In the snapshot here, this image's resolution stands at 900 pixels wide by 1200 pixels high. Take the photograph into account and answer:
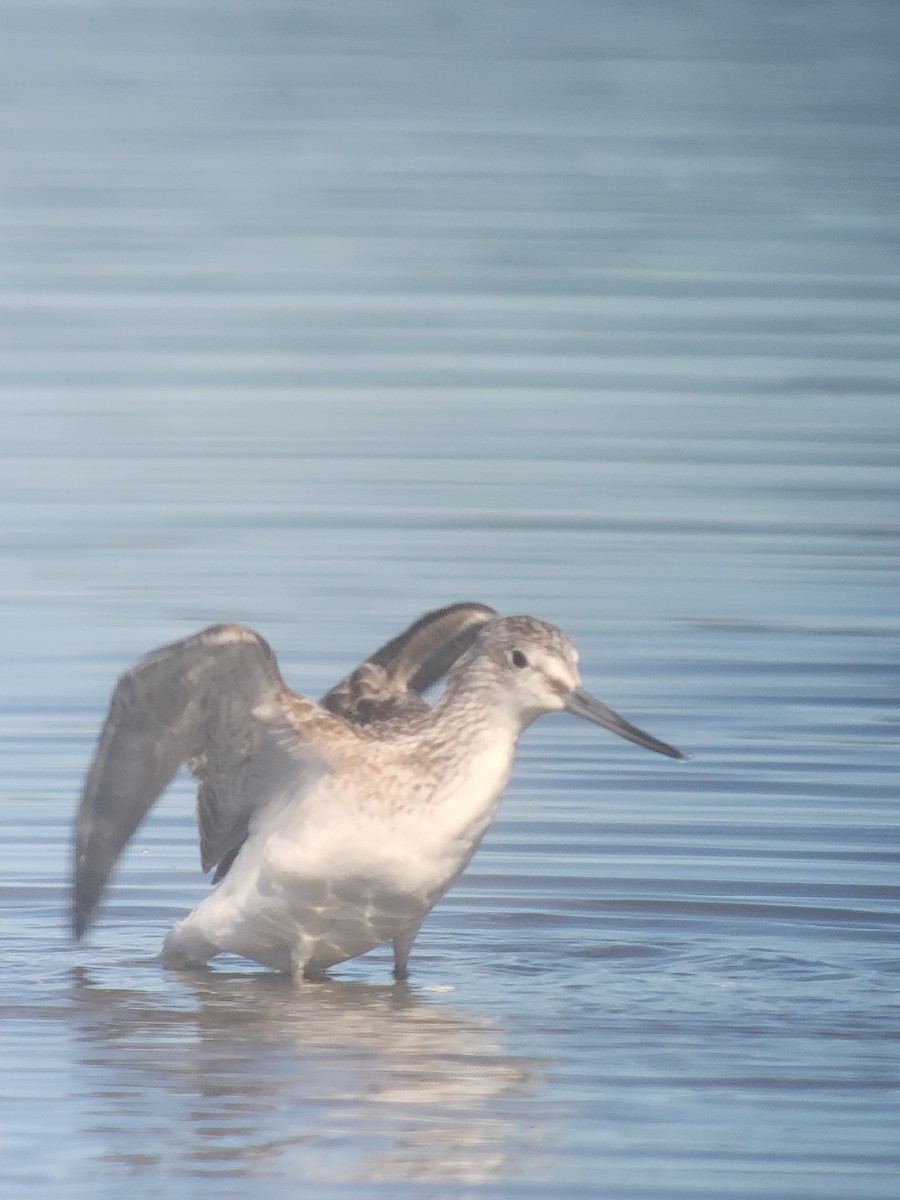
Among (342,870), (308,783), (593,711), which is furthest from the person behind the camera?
(593,711)

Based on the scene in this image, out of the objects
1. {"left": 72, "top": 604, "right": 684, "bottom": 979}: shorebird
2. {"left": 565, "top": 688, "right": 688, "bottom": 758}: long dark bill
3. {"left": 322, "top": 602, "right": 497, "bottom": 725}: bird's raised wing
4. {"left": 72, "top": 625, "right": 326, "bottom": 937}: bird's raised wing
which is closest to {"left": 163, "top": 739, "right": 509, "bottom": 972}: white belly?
{"left": 72, "top": 604, "right": 684, "bottom": 979}: shorebird

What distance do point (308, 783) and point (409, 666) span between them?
0.97 metres

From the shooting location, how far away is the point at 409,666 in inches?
371

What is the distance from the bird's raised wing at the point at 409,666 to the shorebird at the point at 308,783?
231mm

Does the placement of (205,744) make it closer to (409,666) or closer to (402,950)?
(402,950)

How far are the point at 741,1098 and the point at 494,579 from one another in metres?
6.72

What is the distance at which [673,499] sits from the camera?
15758mm

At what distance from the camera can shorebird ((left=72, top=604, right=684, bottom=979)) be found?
27.4 ft

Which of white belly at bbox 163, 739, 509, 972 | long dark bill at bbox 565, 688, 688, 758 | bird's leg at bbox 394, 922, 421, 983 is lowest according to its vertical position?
bird's leg at bbox 394, 922, 421, 983

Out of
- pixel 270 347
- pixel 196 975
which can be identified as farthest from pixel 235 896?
pixel 270 347

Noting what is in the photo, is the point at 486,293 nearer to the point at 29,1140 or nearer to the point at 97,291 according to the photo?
the point at 97,291

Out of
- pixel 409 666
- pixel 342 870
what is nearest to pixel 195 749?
pixel 342 870

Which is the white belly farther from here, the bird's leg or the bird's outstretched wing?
the bird's outstretched wing

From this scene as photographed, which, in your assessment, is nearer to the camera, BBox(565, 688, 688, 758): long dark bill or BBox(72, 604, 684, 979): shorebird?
BBox(72, 604, 684, 979): shorebird
